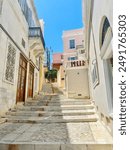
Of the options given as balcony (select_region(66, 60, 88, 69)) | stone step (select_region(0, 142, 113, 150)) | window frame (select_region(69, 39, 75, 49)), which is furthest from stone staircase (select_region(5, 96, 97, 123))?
window frame (select_region(69, 39, 75, 49))

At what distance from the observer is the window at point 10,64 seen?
18.2ft

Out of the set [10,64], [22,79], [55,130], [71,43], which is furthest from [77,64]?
[71,43]

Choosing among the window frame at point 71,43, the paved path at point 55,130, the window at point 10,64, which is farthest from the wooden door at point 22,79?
the window frame at point 71,43

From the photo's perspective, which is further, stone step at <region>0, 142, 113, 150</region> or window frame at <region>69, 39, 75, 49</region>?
window frame at <region>69, 39, 75, 49</region>

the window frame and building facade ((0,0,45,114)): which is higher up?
the window frame

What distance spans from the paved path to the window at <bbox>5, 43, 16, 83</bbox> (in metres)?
1.39

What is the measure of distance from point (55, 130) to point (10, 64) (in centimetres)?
340

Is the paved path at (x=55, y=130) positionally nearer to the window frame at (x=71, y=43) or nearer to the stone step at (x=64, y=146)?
the stone step at (x=64, y=146)

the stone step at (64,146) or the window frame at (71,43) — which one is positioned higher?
the window frame at (71,43)

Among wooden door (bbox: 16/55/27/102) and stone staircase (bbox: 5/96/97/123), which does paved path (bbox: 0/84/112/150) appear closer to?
stone staircase (bbox: 5/96/97/123)

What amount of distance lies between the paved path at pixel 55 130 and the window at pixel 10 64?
1.39m

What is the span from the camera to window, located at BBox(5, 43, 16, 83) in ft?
18.2

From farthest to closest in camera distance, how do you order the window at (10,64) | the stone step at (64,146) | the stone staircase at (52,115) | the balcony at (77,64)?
the balcony at (77,64), the window at (10,64), the stone staircase at (52,115), the stone step at (64,146)

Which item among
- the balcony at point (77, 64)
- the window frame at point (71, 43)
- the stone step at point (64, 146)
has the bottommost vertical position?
the stone step at point (64, 146)
